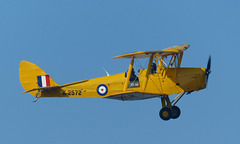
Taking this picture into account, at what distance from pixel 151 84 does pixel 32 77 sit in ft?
19.0

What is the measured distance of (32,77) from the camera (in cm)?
2080

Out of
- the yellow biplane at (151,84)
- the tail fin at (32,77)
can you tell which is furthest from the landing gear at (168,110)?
the tail fin at (32,77)

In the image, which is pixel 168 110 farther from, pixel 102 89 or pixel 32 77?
pixel 32 77

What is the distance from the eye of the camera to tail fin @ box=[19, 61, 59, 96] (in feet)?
67.7

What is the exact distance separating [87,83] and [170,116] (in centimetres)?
394

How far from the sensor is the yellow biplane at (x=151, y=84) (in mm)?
17969

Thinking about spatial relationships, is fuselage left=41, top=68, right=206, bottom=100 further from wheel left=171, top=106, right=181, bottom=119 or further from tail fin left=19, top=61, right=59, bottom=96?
tail fin left=19, top=61, right=59, bottom=96

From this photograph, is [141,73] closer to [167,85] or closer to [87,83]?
[167,85]

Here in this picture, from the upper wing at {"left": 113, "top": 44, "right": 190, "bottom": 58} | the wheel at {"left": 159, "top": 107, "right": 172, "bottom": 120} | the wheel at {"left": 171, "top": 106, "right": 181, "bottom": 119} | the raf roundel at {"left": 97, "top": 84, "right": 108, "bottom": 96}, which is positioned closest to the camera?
the upper wing at {"left": 113, "top": 44, "right": 190, "bottom": 58}

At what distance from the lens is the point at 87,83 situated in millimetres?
19812

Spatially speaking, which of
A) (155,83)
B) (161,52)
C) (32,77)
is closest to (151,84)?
(155,83)

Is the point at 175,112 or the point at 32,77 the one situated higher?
the point at 32,77

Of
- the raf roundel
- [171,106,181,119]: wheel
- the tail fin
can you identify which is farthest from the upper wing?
the tail fin

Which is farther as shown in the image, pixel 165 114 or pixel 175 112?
pixel 175 112
